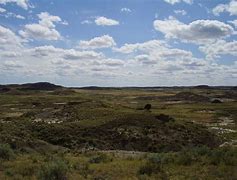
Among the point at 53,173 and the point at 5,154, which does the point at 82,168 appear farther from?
the point at 5,154

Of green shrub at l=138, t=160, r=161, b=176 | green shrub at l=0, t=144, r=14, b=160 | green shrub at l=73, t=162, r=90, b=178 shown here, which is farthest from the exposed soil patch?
green shrub at l=138, t=160, r=161, b=176

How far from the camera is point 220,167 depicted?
67.8 feet

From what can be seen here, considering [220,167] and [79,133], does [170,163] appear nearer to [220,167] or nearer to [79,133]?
[220,167]

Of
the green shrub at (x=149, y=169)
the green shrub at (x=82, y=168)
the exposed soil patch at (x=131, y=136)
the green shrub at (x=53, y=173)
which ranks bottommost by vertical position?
the exposed soil patch at (x=131, y=136)

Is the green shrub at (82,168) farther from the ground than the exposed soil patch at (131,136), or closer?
farther from the ground

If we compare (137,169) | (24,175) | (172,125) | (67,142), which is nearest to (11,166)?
(24,175)

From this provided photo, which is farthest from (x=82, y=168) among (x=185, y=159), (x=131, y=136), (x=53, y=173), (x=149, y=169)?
(x=131, y=136)

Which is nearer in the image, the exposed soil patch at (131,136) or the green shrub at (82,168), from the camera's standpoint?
the green shrub at (82,168)

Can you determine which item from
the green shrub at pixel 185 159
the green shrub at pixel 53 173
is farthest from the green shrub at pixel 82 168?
the green shrub at pixel 185 159

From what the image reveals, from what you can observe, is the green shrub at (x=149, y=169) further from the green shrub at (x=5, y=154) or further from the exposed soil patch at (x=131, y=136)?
the exposed soil patch at (x=131, y=136)

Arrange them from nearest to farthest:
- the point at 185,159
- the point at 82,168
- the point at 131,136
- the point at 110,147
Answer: the point at 82,168, the point at 185,159, the point at 110,147, the point at 131,136

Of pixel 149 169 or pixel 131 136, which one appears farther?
pixel 131 136

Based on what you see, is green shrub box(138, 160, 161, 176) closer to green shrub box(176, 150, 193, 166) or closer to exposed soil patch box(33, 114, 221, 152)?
green shrub box(176, 150, 193, 166)

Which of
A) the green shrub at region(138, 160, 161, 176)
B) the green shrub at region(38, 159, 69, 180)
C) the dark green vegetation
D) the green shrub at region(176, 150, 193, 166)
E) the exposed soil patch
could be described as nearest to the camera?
the green shrub at region(38, 159, 69, 180)
